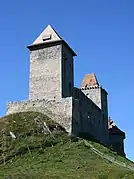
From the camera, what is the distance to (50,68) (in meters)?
52.7

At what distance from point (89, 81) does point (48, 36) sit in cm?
2330

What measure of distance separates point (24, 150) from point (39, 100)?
1446 cm

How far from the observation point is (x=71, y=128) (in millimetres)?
46281

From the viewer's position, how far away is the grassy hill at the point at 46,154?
90.1ft

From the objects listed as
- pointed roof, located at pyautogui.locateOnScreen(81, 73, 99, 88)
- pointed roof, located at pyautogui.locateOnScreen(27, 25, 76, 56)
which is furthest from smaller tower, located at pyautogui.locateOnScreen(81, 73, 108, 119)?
pointed roof, located at pyautogui.locateOnScreen(27, 25, 76, 56)

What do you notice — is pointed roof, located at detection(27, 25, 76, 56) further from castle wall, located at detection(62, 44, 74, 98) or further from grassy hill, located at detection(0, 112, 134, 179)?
grassy hill, located at detection(0, 112, 134, 179)

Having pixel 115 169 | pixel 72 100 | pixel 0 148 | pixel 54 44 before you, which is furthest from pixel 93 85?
pixel 115 169

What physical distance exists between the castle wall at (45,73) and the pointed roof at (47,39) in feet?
2.25

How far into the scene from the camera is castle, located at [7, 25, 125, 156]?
1898 inches

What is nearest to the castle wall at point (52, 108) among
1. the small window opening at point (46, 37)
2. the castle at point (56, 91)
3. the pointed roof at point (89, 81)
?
the castle at point (56, 91)

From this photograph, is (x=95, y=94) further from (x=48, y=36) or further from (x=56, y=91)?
(x=56, y=91)

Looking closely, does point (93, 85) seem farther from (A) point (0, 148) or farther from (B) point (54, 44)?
(A) point (0, 148)

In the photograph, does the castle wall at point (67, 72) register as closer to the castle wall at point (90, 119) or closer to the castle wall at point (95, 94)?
the castle wall at point (90, 119)

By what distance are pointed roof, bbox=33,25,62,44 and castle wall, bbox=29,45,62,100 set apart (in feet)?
4.69
